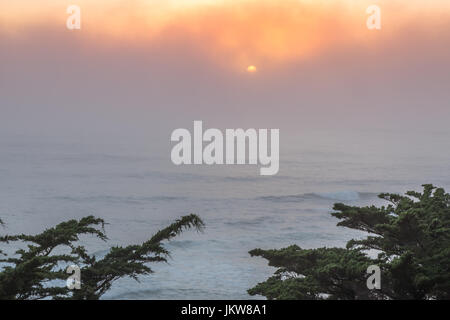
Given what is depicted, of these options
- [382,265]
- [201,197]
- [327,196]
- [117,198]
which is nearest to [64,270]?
[382,265]

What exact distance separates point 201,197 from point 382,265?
51.2 meters

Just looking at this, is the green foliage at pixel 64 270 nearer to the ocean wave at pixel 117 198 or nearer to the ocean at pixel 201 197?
the ocean at pixel 201 197

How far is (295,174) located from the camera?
3071 inches

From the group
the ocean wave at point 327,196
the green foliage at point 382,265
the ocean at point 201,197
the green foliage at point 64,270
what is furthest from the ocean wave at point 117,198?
→ the green foliage at point 382,265

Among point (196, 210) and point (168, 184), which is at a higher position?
point (168, 184)

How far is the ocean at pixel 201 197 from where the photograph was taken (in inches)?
1157

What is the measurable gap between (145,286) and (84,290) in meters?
17.5

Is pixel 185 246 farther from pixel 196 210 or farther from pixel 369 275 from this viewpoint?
pixel 369 275

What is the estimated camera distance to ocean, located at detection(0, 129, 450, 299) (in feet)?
96.4

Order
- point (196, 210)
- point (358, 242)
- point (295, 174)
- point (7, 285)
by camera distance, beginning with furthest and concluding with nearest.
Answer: point (295, 174) < point (196, 210) < point (358, 242) < point (7, 285)

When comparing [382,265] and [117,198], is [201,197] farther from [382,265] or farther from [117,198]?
[382,265]

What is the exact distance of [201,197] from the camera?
195 ft
